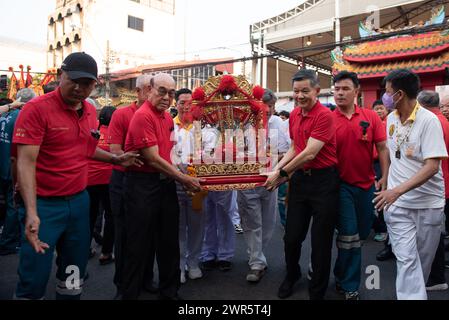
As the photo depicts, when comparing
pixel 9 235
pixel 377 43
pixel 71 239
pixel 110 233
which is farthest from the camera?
pixel 377 43

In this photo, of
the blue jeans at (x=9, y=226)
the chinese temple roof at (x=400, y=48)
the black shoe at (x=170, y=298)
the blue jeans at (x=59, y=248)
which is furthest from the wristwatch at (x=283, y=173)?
the chinese temple roof at (x=400, y=48)

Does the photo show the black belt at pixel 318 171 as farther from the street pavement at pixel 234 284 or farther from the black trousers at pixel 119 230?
the black trousers at pixel 119 230

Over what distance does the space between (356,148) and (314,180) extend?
42 cm

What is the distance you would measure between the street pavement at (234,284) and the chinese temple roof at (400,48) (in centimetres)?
769

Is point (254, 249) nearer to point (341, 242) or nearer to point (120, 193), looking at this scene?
point (341, 242)

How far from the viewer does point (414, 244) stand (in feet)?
7.09

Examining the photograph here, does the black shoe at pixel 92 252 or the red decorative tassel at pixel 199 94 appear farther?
the black shoe at pixel 92 252

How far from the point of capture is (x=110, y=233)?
346 centimetres

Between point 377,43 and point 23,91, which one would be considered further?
point 377,43

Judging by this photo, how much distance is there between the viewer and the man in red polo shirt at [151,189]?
2.32m

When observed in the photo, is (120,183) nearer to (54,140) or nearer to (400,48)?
(54,140)

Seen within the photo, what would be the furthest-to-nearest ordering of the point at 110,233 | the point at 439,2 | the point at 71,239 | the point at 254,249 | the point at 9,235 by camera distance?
the point at 439,2, the point at 9,235, the point at 110,233, the point at 254,249, the point at 71,239

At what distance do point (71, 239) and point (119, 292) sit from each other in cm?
92
